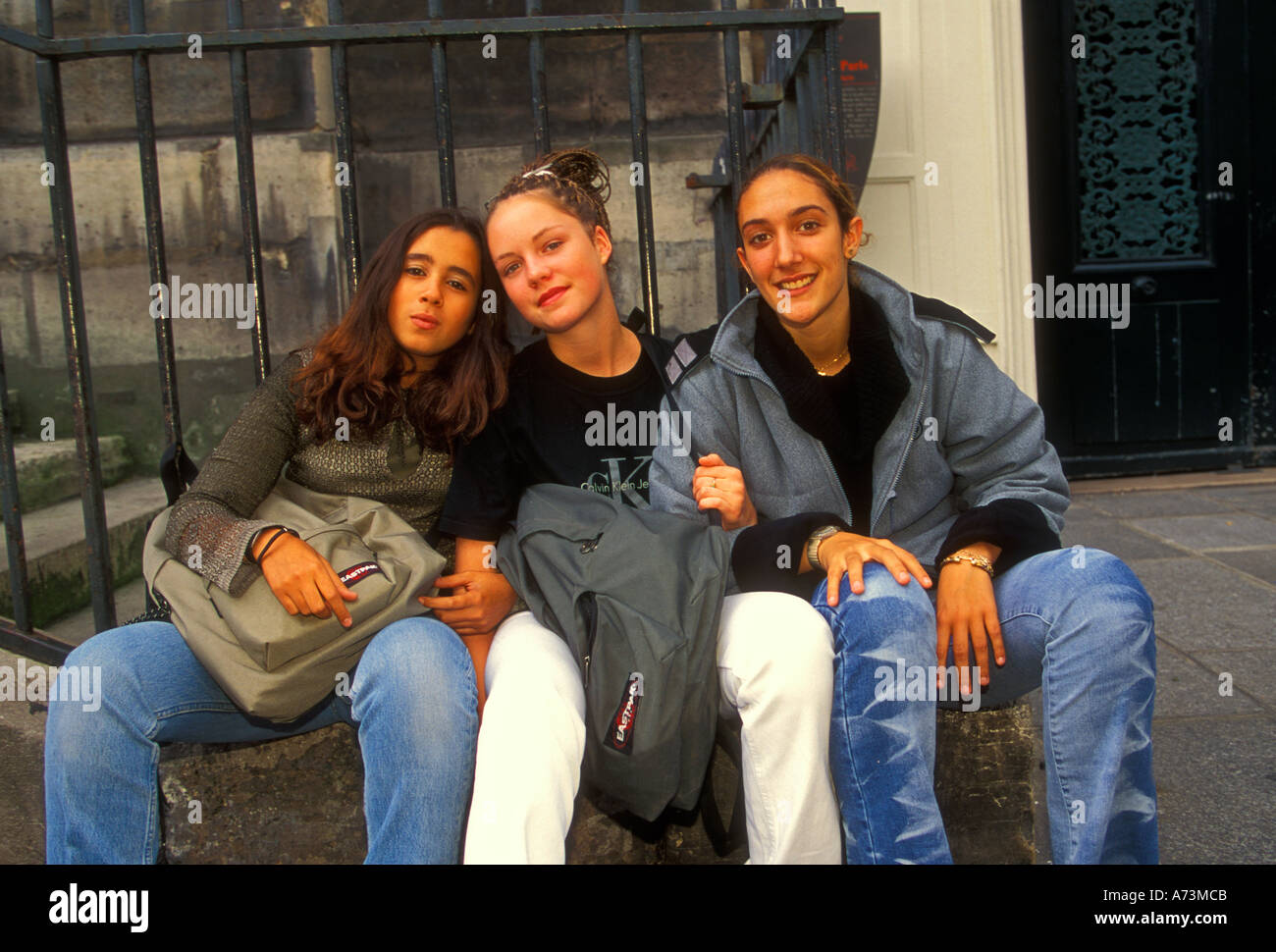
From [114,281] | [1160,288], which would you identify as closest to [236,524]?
[114,281]

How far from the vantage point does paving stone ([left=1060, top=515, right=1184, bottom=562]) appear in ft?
14.7

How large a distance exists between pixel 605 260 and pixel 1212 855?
191 centimetres

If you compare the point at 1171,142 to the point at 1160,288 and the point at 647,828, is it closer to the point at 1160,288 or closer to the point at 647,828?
the point at 1160,288

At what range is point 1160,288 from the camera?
221 inches

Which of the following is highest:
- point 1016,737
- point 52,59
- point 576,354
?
point 52,59

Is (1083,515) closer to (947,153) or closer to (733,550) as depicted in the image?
(947,153)

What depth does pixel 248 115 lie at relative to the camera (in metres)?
2.33

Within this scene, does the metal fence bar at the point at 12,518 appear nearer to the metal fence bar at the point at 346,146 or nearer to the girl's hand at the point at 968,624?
the metal fence bar at the point at 346,146

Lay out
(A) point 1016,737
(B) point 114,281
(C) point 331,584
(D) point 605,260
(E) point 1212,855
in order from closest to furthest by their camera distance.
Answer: (C) point 331,584, (A) point 1016,737, (E) point 1212,855, (D) point 605,260, (B) point 114,281

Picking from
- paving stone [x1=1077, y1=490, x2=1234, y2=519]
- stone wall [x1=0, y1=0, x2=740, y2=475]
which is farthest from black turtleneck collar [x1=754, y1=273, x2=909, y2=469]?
paving stone [x1=1077, y1=490, x2=1234, y2=519]

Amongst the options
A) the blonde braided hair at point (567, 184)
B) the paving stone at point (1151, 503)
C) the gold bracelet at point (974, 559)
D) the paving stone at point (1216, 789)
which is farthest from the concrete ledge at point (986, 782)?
the paving stone at point (1151, 503)

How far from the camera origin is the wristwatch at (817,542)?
6.89 feet

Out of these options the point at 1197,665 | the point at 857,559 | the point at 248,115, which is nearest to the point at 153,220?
the point at 248,115

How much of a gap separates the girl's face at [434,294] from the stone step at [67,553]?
1.34 metres
